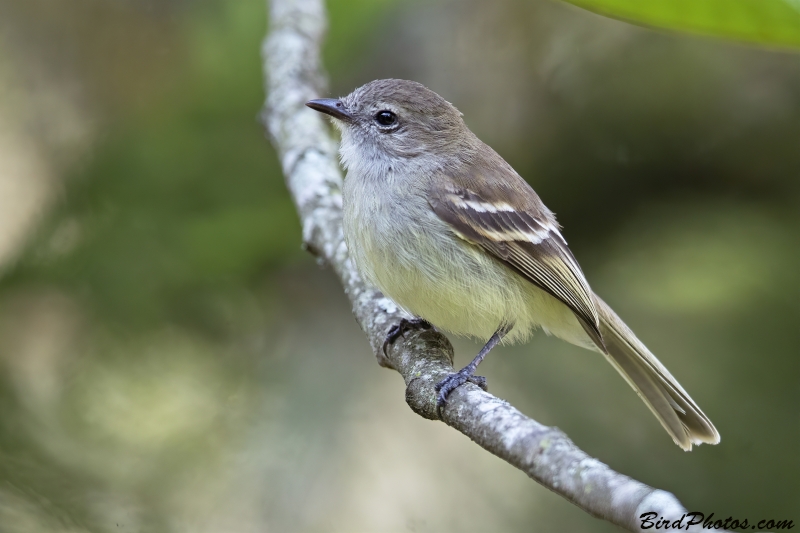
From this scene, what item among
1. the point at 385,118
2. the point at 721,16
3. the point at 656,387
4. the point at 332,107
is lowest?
the point at 721,16

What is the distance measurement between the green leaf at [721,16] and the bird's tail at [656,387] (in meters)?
2.07

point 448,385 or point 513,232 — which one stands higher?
point 513,232

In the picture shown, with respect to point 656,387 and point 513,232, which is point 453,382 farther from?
point 656,387

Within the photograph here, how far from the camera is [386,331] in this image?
3248 millimetres

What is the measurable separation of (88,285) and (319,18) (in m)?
2.17

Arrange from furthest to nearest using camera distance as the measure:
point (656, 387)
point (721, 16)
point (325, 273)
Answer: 1. point (325, 273)
2. point (656, 387)
3. point (721, 16)

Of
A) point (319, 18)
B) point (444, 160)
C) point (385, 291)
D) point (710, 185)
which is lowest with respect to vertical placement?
point (385, 291)

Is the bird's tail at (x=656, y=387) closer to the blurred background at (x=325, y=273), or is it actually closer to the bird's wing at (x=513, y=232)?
the bird's wing at (x=513, y=232)

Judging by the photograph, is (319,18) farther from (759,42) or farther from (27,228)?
(759,42)

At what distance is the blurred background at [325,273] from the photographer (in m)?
4.07

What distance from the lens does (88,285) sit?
431cm

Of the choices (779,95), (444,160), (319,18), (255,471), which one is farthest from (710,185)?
(255,471)

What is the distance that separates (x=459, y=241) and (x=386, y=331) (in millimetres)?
518

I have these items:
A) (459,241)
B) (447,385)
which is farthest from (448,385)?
(459,241)
